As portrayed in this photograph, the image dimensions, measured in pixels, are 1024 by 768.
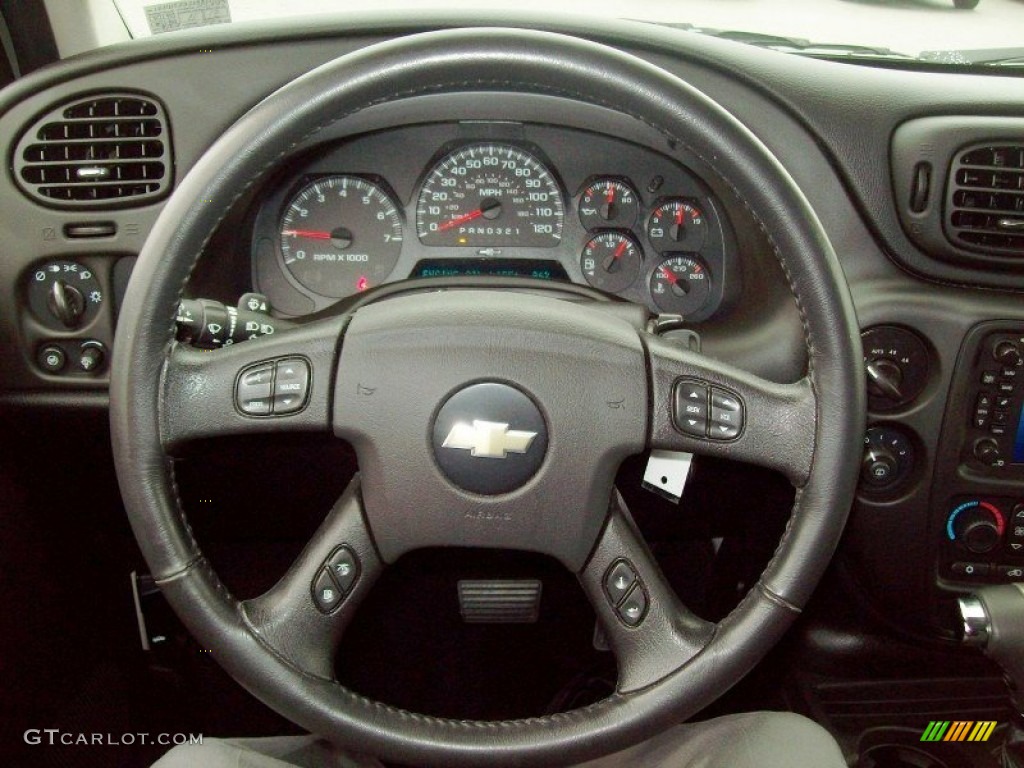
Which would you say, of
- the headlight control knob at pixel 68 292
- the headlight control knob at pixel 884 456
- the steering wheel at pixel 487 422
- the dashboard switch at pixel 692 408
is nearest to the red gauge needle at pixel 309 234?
the headlight control knob at pixel 68 292

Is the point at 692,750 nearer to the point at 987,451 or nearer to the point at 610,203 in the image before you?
the point at 987,451

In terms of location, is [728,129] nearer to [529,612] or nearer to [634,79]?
[634,79]

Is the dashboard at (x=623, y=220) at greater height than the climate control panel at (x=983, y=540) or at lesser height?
greater

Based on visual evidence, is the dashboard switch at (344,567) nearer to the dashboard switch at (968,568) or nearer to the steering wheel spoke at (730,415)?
the steering wheel spoke at (730,415)

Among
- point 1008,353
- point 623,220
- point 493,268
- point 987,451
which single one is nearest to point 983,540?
point 987,451

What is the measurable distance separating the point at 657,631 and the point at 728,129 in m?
0.53

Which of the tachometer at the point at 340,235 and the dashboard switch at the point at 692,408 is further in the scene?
the tachometer at the point at 340,235

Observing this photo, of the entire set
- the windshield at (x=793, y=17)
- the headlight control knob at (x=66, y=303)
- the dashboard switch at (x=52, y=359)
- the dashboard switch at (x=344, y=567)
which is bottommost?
the dashboard switch at (x=344, y=567)

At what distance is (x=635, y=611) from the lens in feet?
3.50

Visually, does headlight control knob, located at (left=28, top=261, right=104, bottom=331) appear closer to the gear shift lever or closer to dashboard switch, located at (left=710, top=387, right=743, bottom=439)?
dashboard switch, located at (left=710, top=387, right=743, bottom=439)

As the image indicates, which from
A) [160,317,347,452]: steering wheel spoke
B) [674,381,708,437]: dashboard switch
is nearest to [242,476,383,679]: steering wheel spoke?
[160,317,347,452]: steering wheel spoke

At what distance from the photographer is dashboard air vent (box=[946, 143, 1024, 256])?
4.60ft

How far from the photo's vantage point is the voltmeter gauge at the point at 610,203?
5.23ft

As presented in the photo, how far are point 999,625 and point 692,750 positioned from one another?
39 centimetres
